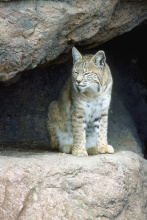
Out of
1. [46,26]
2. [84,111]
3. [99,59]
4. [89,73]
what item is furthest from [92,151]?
[46,26]

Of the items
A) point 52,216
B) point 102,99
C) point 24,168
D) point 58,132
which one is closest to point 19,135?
point 58,132

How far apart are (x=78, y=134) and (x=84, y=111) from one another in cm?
33

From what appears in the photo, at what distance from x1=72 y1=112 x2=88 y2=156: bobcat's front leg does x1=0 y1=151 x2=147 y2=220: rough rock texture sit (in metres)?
0.50

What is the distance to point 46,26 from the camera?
4383 millimetres

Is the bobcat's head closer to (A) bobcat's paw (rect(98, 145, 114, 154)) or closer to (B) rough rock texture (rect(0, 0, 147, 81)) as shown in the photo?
(B) rough rock texture (rect(0, 0, 147, 81))

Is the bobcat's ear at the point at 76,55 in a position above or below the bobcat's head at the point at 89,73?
above

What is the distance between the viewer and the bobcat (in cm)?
471

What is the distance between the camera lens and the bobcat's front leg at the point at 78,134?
479 cm

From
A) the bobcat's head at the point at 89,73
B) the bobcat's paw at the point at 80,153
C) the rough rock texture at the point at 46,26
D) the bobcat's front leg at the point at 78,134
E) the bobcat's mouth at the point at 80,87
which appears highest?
the rough rock texture at the point at 46,26

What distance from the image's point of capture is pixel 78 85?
4590mm

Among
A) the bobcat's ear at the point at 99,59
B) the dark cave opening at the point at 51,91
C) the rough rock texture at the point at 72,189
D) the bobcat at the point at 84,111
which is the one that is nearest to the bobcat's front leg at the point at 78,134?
the bobcat at the point at 84,111

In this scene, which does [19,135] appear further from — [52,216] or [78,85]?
[52,216]

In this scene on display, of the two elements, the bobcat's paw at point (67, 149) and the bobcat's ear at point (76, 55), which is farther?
the bobcat's paw at point (67, 149)

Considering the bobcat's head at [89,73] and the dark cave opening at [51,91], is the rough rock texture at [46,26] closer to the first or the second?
the bobcat's head at [89,73]
